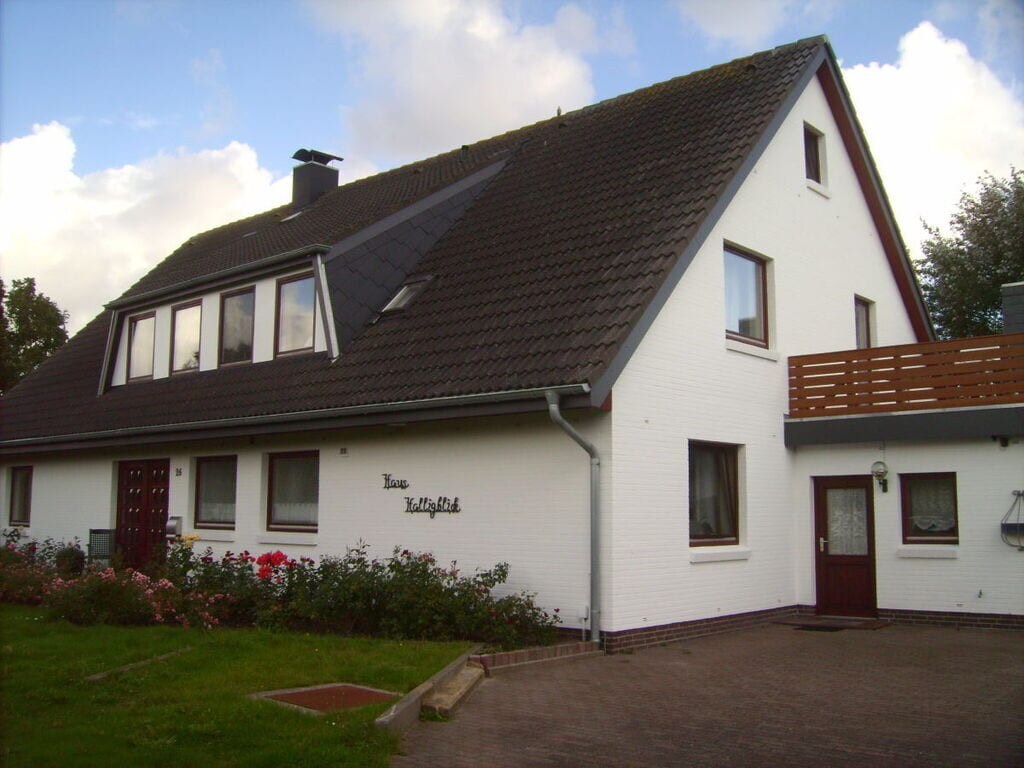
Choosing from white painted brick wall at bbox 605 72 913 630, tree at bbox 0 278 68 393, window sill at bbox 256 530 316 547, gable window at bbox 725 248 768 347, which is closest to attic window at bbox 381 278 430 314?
window sill at bbox 256 530 316 547

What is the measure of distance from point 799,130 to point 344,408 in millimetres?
8539

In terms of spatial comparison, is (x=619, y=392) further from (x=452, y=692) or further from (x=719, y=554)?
(x=452, y=692)

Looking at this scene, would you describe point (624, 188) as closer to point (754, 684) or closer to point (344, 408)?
point (344, 408)

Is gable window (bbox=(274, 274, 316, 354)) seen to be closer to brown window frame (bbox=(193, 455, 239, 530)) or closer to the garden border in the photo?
brown window frame (bbox=(193, 455, 239, 530))

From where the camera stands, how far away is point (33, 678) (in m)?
9.10

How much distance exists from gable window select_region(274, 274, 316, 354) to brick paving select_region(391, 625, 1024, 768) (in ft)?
25.1

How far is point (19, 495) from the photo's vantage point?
22312 mm

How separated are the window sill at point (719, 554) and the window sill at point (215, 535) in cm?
752

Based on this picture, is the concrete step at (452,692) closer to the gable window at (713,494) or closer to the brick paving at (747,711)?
the brick paving at (747,711)

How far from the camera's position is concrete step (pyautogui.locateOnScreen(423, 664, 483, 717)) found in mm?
8172

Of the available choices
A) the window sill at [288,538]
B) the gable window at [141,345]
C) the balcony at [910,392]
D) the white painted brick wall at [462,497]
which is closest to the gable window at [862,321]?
the balcony at [910,392]

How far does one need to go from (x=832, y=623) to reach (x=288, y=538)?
7.84 metres

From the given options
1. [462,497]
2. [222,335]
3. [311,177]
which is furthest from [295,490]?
[311,177]

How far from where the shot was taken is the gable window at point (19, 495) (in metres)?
22.1
